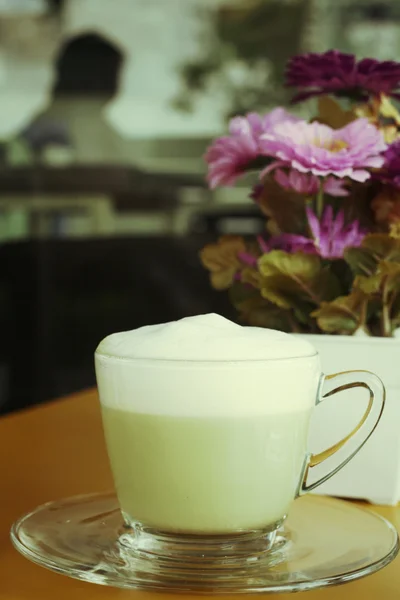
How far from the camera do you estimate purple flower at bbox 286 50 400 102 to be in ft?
2.10

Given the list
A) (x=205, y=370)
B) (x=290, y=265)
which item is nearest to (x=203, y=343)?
(x=205, y=370)

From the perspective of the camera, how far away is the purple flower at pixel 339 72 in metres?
0.64

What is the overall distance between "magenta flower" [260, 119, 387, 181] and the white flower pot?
115mm

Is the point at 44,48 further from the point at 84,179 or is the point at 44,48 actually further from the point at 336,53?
the point at 336,53

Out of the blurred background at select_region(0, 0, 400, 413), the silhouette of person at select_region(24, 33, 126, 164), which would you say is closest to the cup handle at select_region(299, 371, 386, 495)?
the blurred background at select_region(0, 0, 400, 413)

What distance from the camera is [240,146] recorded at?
2.12ft

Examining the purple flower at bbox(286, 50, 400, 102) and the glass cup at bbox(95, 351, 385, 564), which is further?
the purple flower at bbox(286, 50, 400, 102)

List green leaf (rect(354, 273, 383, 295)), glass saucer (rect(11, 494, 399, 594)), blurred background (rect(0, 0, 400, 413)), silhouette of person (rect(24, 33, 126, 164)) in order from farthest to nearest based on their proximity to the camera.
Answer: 1. silhouette of person (rect(24, 33, 126, 164))
2. blurred background (rect(0, 0, 400, 413))
3. green leaf (rect(354, 273, 383, 295))
4. glass saucer (rect(11, 494, 399, 594))

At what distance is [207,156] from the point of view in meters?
0.67

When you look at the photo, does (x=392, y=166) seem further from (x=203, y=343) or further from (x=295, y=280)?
(x=203, y=343)

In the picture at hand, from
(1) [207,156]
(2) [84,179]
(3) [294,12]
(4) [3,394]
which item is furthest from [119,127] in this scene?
(1) [207,156]

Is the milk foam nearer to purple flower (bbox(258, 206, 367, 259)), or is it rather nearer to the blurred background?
purple flower (bbox(258, 206, 367, 259))

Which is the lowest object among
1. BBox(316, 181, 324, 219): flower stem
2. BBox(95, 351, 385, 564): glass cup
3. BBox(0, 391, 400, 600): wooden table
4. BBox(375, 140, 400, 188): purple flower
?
BBox(0, 391, 400, 600): wooden table

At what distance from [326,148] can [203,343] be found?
0.24 metres
